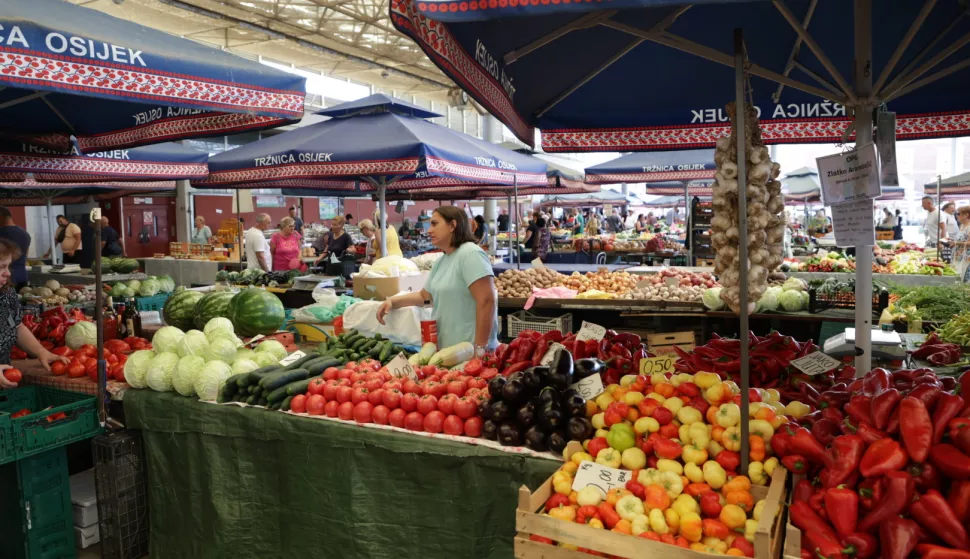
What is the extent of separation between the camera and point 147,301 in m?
7.12

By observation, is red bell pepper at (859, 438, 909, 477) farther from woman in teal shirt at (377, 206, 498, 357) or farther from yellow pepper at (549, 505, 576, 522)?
woman in teal shirt at (377, 206, 498, 357)

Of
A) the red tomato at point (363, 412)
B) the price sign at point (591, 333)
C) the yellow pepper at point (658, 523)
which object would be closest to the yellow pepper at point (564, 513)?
the yellow pepper at point (658, 523)

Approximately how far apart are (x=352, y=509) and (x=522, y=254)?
1279cm

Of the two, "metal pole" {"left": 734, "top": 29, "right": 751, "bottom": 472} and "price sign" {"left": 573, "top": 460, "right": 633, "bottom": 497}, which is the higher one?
"metal pole" {"left": 734, "top": 29, "right": 751, "bottom": 472}

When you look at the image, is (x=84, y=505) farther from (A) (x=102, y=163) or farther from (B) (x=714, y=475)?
(A) (x=102, y=163)

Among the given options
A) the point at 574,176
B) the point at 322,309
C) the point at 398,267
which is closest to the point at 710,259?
the point at 574,176

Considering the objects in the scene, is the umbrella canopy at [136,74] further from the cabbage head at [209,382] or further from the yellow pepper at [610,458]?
the yellow pepper at [610,458]


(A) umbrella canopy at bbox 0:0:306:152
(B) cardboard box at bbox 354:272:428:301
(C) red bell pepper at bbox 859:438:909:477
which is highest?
(A) umbrella canopy at bbox 0:0:306:152

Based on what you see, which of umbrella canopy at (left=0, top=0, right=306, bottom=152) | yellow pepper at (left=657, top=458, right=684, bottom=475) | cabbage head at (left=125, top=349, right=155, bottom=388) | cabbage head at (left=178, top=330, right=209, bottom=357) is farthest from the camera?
cabbage head at (left=178, top=330, right=209, bottom=357)

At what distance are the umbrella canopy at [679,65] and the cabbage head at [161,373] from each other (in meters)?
2.38

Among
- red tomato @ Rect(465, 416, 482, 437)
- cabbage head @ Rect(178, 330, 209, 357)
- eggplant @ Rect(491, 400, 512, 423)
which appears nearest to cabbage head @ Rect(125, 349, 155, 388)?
cabbage head @ Rect(178, 330, 209, 357)

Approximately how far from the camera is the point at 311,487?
339 cm

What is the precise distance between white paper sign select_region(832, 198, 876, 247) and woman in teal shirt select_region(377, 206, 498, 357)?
6.33 ft

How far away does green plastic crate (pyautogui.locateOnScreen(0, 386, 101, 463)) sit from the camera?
133 inches
